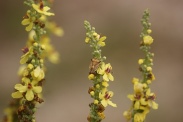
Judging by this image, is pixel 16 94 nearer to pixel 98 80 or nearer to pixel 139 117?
pixel 98 80

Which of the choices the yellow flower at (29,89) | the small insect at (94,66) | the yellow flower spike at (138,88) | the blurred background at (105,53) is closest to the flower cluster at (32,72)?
the yellow flower at (29,89)

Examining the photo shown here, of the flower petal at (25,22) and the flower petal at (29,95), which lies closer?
the flower petal at (29,95)

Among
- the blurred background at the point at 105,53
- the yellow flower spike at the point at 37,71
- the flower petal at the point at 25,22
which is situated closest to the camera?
the yellow flower spike at the point at 37,71

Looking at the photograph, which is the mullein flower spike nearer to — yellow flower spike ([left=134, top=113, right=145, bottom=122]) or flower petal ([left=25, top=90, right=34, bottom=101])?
yellow flower spike ([left=134, top=113, right=145, bottom=122])

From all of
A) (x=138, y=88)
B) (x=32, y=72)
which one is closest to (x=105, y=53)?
(x=138, y=88)

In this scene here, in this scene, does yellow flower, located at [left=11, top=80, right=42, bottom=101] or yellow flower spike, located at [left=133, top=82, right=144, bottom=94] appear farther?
yellow flower spike, located at [left=133, top=82, right=144, bottom=94]

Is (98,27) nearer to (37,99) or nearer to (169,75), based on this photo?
(169,75)

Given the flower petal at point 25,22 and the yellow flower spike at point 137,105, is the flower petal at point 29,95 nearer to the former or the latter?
the flower petal at point 25,22

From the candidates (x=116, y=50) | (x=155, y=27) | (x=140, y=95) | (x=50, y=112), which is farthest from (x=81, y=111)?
(x=140, y=95)

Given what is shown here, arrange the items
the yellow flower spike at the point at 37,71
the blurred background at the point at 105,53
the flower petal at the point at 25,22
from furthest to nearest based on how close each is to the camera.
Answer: the blurred background at the point at 105,53, the flower petal at the point at 25,22, the yellow flower spike at the point at 37,71

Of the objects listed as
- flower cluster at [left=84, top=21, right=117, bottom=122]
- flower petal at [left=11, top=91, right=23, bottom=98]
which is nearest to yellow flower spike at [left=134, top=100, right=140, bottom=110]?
flower cluster at [left=84, top=21, right=117, bottom=122]
